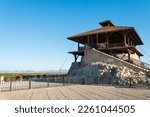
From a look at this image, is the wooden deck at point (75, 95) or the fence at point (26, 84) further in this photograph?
the fence at point (26, 84)

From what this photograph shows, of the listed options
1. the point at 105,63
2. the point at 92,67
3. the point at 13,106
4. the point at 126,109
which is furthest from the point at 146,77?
the point at 13,106

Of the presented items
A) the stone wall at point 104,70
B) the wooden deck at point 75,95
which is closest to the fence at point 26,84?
the wooden deck at point 75,95

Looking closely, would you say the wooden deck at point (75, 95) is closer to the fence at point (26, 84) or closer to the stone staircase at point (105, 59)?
the fence at point (26, 84)

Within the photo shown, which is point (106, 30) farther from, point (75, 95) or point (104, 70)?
point (75, 95)

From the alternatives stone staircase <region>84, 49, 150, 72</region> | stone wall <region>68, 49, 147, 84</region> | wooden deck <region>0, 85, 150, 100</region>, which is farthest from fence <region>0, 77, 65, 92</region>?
stone staircase <region>84, 49, 150, 72</region>

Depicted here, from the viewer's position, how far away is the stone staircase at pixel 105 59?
24.7 m

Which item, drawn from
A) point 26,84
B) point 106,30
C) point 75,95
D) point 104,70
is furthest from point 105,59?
point 75,95

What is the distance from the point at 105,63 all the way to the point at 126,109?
778 inches

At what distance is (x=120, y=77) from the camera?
2344cm

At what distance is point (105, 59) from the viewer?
28016 mm

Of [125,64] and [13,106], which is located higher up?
[125,64]

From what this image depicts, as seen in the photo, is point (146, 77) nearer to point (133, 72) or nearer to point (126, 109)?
point (133, 72)

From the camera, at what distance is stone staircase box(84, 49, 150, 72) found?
80.9 ft

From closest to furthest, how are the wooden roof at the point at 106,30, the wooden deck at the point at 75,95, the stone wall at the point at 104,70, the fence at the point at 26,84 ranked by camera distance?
the wooden deck at the point at 75,95
the fence at the point at 26,84
the stone wall at the point at 104,70
the wooden roof at the point at 106,30
